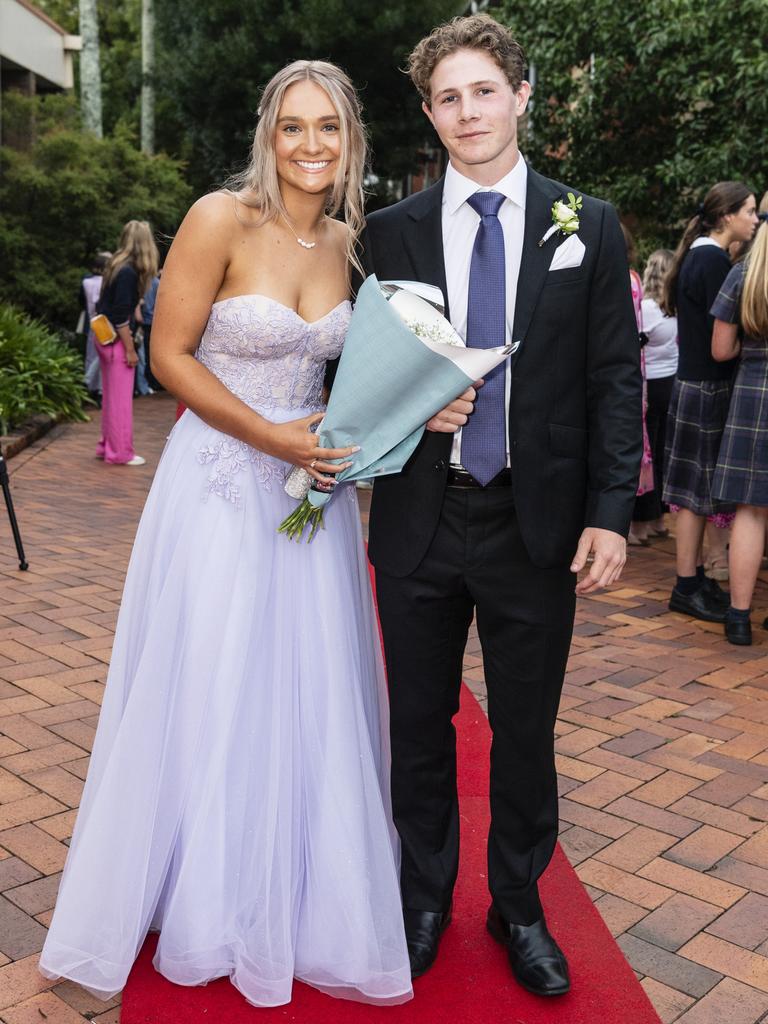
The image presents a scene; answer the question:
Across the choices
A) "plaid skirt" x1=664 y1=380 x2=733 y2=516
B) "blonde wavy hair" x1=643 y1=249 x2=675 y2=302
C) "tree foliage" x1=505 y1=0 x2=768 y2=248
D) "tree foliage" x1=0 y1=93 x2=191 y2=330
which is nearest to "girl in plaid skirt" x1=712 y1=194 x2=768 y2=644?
"plaid skirt" x1=664 y1=380 x2=733 y2=516

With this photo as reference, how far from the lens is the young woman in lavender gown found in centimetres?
269

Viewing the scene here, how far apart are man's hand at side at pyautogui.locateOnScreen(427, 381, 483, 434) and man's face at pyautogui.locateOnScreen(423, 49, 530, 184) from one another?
535 mm

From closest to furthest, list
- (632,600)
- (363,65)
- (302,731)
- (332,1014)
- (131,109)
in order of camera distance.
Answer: (332,1014) → (302,731) → (632,600) → (363,65) → (131,109)

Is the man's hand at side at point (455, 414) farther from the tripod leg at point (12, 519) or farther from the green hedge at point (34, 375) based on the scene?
the green hedge at point (34, 375)

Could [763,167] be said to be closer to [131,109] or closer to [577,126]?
[577,126]

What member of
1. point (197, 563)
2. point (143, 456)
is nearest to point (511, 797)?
point (197, 563)

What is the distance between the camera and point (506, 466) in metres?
2.62

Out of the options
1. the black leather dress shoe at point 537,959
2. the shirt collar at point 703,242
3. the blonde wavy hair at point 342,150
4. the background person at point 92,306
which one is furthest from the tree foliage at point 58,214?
the black leather dress shoe at point 537,959

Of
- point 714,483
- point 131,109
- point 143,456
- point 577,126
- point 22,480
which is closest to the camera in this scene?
point 714,483

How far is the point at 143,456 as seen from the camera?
36.8 feet

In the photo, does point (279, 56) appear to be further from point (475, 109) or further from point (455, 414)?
point (455, 414)

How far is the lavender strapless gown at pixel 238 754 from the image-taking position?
2701mm

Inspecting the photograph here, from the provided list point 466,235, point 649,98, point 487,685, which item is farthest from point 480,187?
point 649,98

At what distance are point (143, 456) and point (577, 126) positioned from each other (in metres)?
6.78
